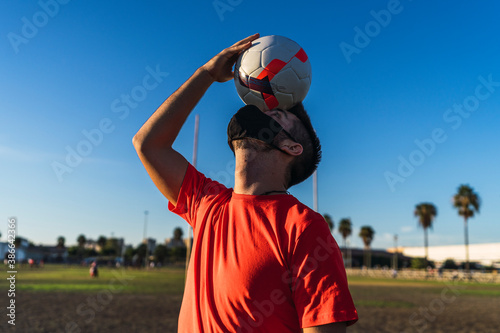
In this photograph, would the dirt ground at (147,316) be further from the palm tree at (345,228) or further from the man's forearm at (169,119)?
the palm tree at (345,228)

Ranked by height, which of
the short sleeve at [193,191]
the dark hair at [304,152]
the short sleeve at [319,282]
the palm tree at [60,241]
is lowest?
the palm tree at [60,241]

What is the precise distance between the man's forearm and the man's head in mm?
380

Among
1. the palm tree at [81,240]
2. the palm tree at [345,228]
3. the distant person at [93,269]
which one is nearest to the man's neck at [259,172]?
the distant person at [93,269]

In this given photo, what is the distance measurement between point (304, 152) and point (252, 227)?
0.47 meters

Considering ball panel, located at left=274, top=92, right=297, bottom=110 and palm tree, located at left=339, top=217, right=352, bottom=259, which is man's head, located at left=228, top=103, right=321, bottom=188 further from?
palm tree, located at left=339, top=217, right=352, bottom=259

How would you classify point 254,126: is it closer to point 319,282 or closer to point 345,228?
point 319,282

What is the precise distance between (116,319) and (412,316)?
32.6 feet

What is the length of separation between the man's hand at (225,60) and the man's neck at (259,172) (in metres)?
0.66

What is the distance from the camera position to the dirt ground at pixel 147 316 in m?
10.4

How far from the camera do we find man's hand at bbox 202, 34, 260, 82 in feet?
7.32

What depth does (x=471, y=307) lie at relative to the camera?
16703mm

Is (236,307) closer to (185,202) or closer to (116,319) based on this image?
(185,202)

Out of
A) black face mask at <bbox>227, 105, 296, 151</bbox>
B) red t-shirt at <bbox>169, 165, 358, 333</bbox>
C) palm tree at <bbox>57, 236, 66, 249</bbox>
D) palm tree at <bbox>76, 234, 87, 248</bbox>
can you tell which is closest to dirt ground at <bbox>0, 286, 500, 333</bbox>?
red t-shirt at <bbox>169, 165, 358, 333</bbox>

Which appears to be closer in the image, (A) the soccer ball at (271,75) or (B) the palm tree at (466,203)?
(A) the soccer ball at (271,75)
